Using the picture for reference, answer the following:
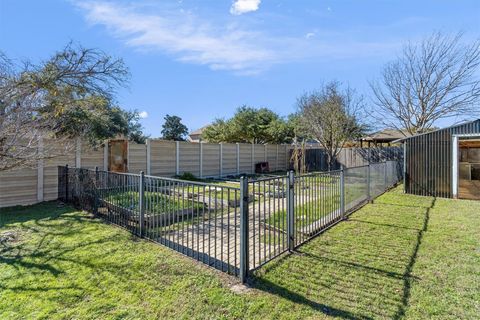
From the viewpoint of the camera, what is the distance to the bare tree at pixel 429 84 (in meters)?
15.7

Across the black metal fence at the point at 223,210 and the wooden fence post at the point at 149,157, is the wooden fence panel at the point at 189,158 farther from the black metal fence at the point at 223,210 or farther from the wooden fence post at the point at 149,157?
the black metal fence at the point at 223,210

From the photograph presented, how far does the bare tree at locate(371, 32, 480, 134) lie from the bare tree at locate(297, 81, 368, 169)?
129 inches

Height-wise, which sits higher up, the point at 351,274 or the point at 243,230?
the point at 243,230

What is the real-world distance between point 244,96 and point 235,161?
32.0 ft

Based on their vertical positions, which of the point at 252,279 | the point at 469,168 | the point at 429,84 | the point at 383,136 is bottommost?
the point at 252,279

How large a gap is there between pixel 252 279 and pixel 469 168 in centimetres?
968

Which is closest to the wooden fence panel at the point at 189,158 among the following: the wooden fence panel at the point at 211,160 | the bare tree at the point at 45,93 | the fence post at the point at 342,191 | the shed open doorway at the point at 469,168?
the wooden fence panel at the point at 211,160

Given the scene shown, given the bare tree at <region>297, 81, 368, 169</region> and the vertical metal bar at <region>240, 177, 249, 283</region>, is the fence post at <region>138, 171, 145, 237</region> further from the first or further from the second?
the bare tree at <region>297, 81, 368, 169</region>

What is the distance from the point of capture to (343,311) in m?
2.49

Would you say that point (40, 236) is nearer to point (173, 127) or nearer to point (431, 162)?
point (431, 162)

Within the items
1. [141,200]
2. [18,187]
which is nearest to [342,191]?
[141,200]

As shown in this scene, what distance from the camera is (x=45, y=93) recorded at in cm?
611

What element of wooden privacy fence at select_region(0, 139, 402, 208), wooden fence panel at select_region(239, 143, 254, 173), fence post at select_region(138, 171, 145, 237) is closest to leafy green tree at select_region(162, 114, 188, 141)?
wooden privacy fence at select_region(0, 139, 402, 208)

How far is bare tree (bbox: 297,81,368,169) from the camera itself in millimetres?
15711
